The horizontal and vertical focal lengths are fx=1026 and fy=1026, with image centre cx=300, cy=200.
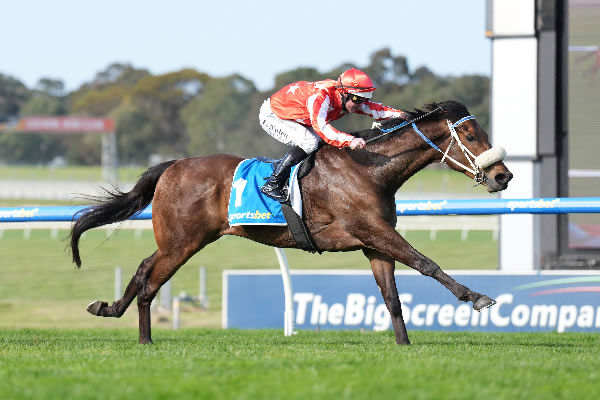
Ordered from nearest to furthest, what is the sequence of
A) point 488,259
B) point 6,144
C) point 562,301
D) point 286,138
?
point 286,138, point 562,301, point 488,259, point 6,144

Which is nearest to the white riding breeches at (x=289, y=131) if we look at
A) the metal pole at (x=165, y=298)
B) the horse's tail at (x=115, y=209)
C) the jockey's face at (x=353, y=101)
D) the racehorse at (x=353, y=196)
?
the racehorse at (x=353, y=196)

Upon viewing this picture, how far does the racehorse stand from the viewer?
6449mm

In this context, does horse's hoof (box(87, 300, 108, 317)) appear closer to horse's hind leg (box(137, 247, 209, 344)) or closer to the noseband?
horse's hind leg (box(137, 247, 209, 344))

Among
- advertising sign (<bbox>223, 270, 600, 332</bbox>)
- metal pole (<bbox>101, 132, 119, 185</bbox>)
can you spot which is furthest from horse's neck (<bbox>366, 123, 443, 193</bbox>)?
metal pole (<bbox>101, 132, 119, 185</bbox>)

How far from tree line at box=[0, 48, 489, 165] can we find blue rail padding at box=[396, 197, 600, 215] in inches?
1729

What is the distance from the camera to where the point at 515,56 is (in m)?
9.50

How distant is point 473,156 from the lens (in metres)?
6.50

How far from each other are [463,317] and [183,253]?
3389 mm

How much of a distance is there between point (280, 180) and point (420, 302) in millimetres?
3245

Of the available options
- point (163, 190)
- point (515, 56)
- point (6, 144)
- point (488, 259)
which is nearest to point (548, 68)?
point (515, 56)

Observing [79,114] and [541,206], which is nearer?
[541,206]

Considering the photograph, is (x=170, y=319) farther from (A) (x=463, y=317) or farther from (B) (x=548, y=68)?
(B) (x=548, y=68)

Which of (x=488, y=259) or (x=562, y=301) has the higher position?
(x=562, y=301)

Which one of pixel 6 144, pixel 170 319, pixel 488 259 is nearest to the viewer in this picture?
pixel 170 319
